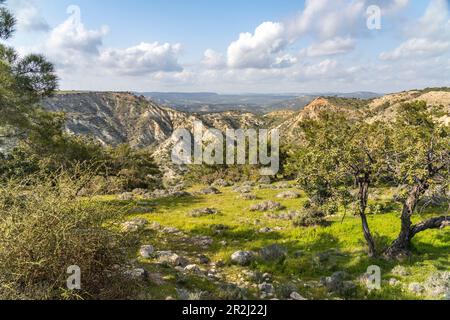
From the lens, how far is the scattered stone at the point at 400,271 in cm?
1236

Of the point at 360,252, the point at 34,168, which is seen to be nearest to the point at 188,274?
the point at 360,252

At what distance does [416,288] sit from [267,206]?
14664mm

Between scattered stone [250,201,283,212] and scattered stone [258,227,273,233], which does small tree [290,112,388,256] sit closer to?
scattered stone [258,227,273,233]

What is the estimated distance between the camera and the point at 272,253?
15.0 m

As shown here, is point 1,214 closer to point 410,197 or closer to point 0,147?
point 410,197

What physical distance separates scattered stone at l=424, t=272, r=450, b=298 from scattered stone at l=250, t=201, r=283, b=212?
1372 centimetres

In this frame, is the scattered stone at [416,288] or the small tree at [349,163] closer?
the scattered stone at [416,288]

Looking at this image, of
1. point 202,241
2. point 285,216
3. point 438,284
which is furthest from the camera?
point 285,216

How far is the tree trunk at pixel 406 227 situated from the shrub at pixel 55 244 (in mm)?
10484

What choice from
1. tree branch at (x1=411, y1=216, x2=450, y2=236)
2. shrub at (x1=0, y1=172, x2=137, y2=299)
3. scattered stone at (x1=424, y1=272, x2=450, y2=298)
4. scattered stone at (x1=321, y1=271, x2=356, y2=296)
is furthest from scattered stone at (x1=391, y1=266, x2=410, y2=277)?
shrub at (x1=0, y1=172, x2=137, y2=299)

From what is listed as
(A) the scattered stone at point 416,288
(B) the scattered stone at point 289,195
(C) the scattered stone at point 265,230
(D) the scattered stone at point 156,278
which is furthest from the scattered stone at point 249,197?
(A) the scattered stone at point 416,288

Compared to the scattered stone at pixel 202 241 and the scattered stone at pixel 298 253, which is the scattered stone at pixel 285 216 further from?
the scattered stone at pixel 298 253

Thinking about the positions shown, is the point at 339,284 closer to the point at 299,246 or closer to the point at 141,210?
the point at 299,246

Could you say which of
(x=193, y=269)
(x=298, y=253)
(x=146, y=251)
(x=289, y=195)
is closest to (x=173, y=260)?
(x=193, y=269)
